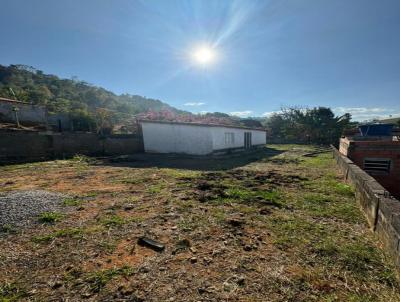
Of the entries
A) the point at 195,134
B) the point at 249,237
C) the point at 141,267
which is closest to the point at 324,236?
the point at 249,237

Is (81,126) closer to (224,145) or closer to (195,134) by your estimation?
(195,134)

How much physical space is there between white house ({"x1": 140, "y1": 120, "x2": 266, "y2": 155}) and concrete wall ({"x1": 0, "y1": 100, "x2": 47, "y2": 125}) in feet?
44.0

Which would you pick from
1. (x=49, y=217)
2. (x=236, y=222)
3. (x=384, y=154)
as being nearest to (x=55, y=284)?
(x=49, y=217)

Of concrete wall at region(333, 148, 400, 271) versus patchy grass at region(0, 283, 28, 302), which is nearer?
patchy grass at region(0, 283, 28, 302)

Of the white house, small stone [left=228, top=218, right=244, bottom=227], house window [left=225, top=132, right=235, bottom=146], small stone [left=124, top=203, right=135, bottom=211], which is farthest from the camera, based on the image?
house window [left=225, top=132, right=235, bottom=146]

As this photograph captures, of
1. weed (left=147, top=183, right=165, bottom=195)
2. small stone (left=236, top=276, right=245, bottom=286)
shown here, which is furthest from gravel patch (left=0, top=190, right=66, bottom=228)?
small stone (left=236, top=276, right=245, bottom=286)

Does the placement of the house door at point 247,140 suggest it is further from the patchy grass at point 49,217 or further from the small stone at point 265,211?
the patchy grass at point 49,217

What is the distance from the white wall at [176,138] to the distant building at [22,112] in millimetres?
12955

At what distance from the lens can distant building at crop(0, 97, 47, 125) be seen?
2231cm

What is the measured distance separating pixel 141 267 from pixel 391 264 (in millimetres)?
3462

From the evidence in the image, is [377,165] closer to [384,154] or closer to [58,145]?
[384,154]

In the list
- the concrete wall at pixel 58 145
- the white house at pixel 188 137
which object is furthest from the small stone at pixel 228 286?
the concrete wall at pixel 58 145

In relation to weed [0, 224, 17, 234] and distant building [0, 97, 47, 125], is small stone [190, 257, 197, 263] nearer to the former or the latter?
weed [0, 224, 17, 234]

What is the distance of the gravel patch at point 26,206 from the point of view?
4750 mm
